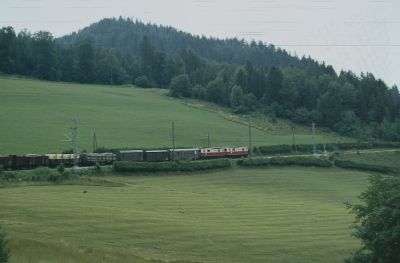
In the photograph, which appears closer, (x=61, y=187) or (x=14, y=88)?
(x=61, y=187)

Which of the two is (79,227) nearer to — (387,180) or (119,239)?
(119,239)

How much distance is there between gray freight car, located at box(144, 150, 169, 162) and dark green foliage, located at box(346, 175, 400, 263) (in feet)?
157

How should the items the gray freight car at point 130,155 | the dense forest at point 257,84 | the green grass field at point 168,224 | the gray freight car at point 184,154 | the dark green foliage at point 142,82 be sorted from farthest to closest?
1. the dark green foliage at point 142,82
2. the dense forest at point 257,84
3. the gray freight car at point 184,154
4. the gray freight car at point 130,155
5. the green grass field at point 168,224

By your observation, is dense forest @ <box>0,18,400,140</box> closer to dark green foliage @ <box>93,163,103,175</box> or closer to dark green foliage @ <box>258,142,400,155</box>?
dark green foliage @ <box>258,142,400,155</box>

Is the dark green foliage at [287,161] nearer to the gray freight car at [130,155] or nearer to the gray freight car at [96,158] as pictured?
the gray freight car at [130,155]

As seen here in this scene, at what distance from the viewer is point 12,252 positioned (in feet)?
96.3

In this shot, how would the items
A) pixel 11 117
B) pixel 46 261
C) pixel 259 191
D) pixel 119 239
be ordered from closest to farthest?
pixel 46 261 → pixel 119 239 → pixel 259 191 → pixel 11 117

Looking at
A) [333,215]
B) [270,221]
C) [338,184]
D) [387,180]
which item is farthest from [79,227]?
[338,184]

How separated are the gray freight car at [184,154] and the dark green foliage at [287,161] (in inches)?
273

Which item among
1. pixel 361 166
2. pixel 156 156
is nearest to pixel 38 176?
pixel 156 156

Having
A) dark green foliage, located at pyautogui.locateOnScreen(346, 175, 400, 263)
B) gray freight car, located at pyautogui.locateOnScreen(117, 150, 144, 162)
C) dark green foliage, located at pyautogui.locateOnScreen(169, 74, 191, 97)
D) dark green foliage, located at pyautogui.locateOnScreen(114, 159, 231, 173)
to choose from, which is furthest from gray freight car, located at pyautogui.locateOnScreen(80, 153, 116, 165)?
dark green foliage, located at pyautogui.locateOnScreen(169, 74, 191, 97)

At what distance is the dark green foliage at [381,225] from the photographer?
30094mm

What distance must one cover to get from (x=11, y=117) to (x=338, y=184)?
58203 millimetres

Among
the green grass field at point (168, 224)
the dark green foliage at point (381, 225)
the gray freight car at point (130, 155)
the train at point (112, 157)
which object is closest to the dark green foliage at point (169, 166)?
the green grass field at point (168, 224)
